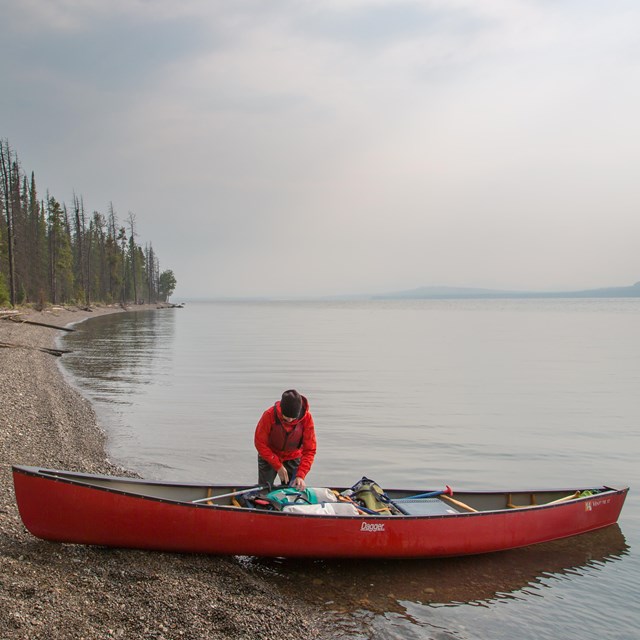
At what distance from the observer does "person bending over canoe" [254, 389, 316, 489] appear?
7.93 m

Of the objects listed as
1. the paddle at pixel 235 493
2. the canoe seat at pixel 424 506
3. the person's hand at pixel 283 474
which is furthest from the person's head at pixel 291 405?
the canoe seat at pixel 424 506

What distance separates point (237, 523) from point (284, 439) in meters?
1.41

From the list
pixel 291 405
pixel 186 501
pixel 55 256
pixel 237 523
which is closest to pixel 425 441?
pixel 291 405

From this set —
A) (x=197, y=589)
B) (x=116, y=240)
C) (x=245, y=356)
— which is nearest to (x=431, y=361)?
(x=245, y=356)

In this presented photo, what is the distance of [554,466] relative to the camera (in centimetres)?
1370

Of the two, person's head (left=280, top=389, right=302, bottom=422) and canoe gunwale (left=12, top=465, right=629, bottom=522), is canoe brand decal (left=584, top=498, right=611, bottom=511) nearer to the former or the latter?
canoe gunwale (left=12, top=465, right=629, bottom=522)

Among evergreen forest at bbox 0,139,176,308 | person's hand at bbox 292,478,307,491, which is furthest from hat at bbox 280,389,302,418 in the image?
evergreen forest at bbox 0,139,176,308

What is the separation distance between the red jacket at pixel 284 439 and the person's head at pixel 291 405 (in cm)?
20

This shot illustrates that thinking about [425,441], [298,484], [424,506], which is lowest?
[425,441]

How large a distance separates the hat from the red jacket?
208 millimetres

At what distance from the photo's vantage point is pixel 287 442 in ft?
26.6

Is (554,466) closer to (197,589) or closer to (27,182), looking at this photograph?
(197,589)

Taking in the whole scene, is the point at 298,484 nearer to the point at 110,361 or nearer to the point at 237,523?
the point at 237,523

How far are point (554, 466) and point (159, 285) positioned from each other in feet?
468
